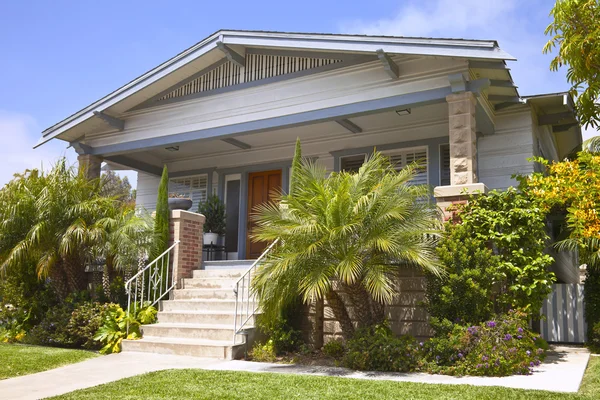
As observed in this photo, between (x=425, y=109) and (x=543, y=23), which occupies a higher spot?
(x=543, y=23)

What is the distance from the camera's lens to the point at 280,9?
1034 centimetres

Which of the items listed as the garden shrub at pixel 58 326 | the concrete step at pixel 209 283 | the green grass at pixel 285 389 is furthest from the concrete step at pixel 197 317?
the green grass at pixel 285 389

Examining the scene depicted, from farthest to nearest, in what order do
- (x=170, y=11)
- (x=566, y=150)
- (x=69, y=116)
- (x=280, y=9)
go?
1. (x=566, y=150)
2. (x=69, y=116)
3. (x=280, y=9)
4. (x=170, y=11)

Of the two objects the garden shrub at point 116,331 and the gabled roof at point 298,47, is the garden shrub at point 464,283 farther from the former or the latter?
the garden shrub at point 116,331

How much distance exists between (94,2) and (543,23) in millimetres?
8831

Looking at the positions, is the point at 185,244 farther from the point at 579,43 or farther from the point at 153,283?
the point at 579,43

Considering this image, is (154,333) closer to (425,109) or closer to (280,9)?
(280,9)

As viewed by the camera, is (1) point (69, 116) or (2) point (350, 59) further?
(1) point (69, 116)

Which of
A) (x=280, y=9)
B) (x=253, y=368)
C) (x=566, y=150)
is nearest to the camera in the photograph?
(x=253, y=368)

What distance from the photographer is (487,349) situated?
7.03 metres

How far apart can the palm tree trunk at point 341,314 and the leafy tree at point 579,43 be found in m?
6.67

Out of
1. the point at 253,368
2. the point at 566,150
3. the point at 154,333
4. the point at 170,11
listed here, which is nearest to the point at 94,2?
the point at 170,11

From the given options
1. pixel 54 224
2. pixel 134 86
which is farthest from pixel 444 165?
pixel 54 224

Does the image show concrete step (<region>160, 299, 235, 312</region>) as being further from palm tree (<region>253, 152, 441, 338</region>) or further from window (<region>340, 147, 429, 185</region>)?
window (<region>340, 147, 429, 185</region>)
